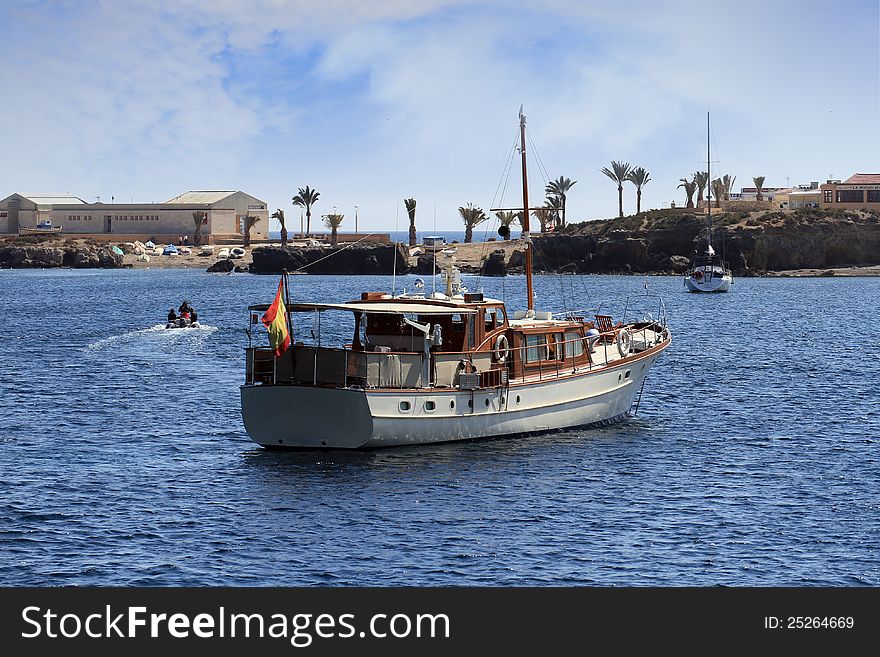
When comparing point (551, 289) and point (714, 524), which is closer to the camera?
point (714, 524)

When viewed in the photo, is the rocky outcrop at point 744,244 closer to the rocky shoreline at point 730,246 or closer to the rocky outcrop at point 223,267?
the rocky shoreline at point 730,246

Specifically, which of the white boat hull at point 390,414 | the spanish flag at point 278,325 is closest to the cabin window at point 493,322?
the white boat hull at point 390,414

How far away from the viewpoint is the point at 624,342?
45.7 metres

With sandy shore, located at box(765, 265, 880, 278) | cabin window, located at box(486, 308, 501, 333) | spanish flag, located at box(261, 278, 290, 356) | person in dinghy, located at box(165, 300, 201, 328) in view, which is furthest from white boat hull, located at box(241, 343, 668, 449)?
sandy shore, located at box(765, 265, 880, 278)

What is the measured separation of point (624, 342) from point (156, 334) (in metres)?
45.0

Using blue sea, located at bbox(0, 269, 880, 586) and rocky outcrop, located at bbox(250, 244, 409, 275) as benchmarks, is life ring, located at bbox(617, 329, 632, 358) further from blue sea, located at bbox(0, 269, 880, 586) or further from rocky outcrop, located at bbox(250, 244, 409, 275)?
rocky outcrop, located at bbox(250, 244, 409, 275)

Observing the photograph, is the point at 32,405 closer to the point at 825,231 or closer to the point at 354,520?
the point at 354,520

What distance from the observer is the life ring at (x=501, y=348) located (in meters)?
40.3

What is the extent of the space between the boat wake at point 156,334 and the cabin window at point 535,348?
132ft

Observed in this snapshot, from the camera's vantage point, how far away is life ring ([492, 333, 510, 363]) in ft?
132

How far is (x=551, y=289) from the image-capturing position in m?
153

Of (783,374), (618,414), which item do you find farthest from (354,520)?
(783,374)

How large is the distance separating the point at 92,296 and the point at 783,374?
299ft

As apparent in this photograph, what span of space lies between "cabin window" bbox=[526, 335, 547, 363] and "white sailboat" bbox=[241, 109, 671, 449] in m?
0.03
